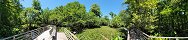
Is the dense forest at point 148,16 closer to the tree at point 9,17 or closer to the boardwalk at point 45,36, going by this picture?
the tree at point 9,17

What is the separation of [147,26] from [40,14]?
33890 mm

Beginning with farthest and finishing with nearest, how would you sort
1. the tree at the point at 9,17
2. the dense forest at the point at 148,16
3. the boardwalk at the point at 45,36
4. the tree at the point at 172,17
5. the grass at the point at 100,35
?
1. the grass at the point at 100,35
2. the tree at the point at 172,17
3. the dense forest at the point at 148,16
4. the tree at the point at 9,17
5. the boardwalk at the point at 45,36

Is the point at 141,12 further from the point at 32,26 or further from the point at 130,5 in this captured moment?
the point at 32,26

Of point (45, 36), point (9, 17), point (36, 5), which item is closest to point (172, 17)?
point (45, 36)

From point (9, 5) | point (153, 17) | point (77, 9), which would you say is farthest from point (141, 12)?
Answer: point (77, 9)

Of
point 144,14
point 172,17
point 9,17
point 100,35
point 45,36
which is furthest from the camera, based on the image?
point 100,35

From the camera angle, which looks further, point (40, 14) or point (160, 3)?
point (40, 14)

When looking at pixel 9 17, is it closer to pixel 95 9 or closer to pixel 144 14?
pixel 144 14

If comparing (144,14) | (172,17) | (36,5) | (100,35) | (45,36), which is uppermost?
(36,5)

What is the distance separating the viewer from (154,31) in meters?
25.2

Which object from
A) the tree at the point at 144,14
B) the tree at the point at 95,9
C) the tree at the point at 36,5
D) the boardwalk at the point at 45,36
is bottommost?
the boardwalk at the point at 45,36

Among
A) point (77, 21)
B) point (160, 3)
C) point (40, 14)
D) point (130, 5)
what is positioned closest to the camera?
point (130, 5)

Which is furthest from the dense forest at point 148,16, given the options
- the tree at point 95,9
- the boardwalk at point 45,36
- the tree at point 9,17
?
the tree at point 95,9

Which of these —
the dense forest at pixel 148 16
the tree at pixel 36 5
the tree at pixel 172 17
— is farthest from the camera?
the tree at pixel 36 5
